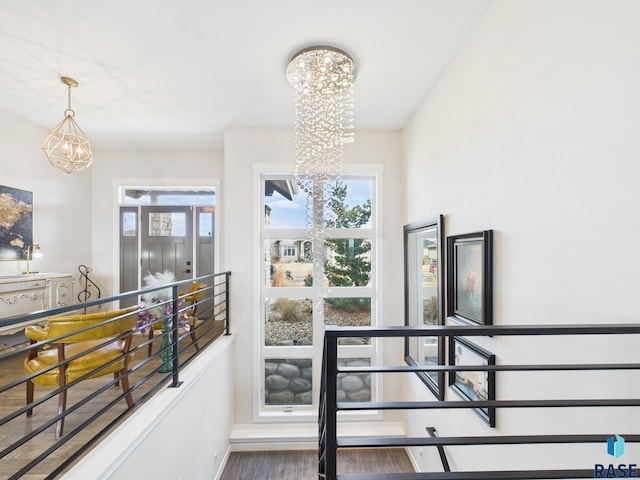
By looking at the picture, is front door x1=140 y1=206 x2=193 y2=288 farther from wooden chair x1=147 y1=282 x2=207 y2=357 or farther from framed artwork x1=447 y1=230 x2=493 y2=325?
framed artwork x1=447 y1=230 x2=493 y2=325

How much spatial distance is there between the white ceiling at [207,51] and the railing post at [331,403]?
1938mm

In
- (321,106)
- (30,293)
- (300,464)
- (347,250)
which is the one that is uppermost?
(321,106)

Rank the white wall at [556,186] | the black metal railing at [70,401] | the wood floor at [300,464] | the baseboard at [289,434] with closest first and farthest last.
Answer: the white wall at [556,186] → the black metal railing at [70,401] → the wood floor at [300,464] → the baseboard at [289,434]

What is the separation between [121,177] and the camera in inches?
177

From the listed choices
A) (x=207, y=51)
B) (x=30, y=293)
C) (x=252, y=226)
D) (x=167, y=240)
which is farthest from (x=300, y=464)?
(x=207, y=51)

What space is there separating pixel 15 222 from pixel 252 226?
2.52 m

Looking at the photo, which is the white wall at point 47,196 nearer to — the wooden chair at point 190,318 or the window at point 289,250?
the wooden chair at point 190,318

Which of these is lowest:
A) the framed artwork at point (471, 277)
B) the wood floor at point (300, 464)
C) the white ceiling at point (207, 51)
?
the wood floor at point (300, 464)

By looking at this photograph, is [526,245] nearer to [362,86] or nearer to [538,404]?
[538,404]

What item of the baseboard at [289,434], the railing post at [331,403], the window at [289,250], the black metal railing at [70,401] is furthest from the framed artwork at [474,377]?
the window at [289,250]

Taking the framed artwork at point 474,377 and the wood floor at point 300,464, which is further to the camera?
the wood floor at point 300,464

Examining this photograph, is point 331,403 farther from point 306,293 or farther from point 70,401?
point 306,293

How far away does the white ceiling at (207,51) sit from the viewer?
1.87 m

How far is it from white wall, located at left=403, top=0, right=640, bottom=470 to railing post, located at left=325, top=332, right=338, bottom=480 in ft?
3.24
